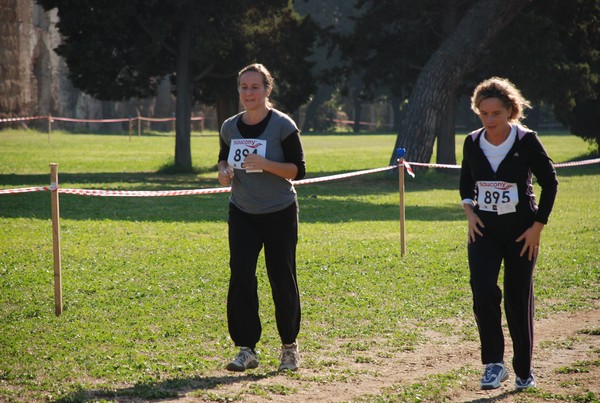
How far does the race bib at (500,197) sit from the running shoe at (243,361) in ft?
6.41

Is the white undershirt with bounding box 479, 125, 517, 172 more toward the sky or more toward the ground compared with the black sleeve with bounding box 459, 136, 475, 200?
more toward the sky

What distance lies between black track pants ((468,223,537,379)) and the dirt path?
0.26m

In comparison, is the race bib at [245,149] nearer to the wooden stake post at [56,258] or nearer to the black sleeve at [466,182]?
the black sleeve at [466,182]

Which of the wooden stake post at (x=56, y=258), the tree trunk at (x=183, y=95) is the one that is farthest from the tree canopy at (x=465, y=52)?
the wooden stake post at (x=56, y=258)

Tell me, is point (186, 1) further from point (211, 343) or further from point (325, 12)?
point (325, 12)

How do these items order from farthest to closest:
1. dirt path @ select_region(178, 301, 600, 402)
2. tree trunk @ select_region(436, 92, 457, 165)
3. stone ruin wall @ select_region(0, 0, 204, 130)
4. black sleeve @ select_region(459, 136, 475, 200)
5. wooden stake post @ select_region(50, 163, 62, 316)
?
stone ruin wall @ select_region(0, 0, 204, 130), tree trunk @ select_region(436, 92, 457, 165), wooden stake post @ select_region(50, 163, 62, 316), black sleeve @ select_region(459, 136, 475, 200), dirt path @ select_region(178, 301, 600, 402)

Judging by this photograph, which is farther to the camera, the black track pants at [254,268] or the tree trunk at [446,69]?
the tree trunk at [446,69]

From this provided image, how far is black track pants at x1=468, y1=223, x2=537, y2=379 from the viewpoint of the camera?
6262mm

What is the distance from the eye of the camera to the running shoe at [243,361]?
684cm

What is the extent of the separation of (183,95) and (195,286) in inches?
777

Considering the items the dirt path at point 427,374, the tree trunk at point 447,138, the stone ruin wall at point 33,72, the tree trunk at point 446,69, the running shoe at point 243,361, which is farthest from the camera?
the stone ruin wall at point 33,72

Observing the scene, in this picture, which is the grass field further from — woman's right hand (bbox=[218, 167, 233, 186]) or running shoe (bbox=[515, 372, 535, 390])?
woman's right hand (bbox=[218, 167, 233, 186])

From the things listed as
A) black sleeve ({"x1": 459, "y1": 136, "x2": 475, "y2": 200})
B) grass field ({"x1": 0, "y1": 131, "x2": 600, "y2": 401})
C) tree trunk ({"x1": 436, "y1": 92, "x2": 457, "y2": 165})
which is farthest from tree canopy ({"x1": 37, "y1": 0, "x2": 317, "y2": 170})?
black sleeve ({"x1": 459, "y1": 136, "x2": 475, "y2": 200})

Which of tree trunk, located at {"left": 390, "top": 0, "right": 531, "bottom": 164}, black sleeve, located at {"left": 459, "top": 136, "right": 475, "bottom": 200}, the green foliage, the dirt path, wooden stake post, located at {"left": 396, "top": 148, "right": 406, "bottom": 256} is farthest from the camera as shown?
the green foliage
